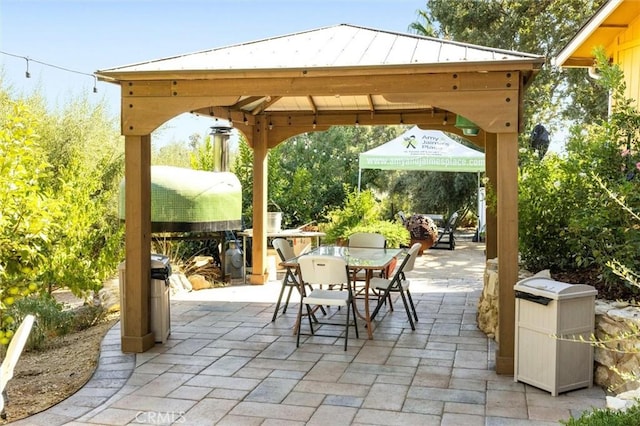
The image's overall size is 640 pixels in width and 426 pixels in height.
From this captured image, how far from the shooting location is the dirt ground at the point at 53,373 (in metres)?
A: 3.88

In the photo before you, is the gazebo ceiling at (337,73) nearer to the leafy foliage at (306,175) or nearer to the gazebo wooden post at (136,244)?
the gazebo wooden post at (136,244)

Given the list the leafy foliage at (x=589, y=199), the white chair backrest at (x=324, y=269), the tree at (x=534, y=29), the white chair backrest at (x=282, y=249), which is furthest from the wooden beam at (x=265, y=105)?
the tree at (x=534, y=29)

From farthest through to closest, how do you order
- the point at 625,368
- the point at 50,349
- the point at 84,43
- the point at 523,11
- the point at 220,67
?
the point at 84,43
the point at 523,11
the point at 50,349
the point at 220,67
the point at 625,368

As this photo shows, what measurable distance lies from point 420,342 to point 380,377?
1.04 metres

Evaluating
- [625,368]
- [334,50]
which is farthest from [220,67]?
[625,368]

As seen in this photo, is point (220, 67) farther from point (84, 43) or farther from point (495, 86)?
point (84, 43)

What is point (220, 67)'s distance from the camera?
4.73 meters

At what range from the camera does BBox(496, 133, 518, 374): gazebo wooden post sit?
170 inches

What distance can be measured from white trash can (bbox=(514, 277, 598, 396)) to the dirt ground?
10.3 feet

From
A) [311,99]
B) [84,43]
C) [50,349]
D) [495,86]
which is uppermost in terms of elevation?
[84,43]

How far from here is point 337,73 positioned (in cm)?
453

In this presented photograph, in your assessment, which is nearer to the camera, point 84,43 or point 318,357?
point 318,357

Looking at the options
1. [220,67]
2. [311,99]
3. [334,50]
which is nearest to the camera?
[220,67]

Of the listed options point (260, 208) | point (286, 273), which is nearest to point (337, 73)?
point (286, 273)
